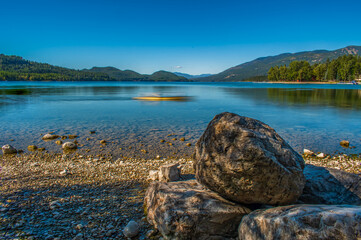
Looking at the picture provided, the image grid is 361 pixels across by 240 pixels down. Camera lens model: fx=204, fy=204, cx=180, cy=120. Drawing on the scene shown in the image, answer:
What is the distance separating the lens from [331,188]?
20.4 ft

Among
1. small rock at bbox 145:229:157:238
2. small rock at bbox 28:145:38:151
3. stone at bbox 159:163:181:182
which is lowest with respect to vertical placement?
small rock at bbox 145:229:157:238

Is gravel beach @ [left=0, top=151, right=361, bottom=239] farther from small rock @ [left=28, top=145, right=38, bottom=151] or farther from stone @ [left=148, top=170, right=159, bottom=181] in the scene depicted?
small rock @ [left=28, top=145, right=38, bottom=151]

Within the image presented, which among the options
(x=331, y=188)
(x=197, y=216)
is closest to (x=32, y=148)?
(x=197, y=216)

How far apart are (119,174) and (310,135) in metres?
17.5

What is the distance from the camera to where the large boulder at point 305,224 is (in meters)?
3.24

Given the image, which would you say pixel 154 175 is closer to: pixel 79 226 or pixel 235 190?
pixel 79 226

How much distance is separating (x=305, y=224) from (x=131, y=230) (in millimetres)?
4255

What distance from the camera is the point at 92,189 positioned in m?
8.20

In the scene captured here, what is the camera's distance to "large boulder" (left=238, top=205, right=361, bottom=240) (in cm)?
324

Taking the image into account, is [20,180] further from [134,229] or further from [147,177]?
[134,229]

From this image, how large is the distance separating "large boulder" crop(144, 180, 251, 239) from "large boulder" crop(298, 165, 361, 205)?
7.27ft

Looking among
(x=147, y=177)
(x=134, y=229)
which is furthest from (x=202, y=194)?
(x=147, y=177)

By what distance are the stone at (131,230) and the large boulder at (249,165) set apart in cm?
232

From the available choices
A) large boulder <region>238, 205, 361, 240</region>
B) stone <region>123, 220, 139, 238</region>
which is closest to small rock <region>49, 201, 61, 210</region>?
stone <region>123, 220, 139, 238</region>
